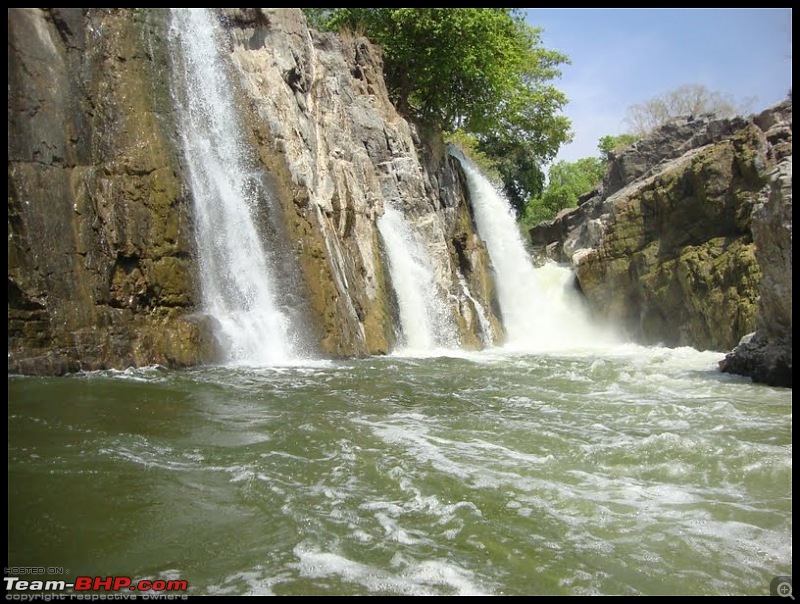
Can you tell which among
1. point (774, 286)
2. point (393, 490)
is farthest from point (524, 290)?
point (393, 490)

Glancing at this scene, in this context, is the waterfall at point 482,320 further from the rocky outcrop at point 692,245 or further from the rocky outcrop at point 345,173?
the rocky outcrop at point 692,245

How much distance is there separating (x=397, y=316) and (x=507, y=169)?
A: 19735 millimetres

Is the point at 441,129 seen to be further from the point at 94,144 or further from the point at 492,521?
the point at 492,521

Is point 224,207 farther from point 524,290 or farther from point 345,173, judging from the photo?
point 524,290

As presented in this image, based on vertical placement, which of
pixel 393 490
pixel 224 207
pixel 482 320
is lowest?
pixel 393 490

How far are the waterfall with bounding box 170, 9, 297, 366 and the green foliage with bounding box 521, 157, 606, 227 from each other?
122ft

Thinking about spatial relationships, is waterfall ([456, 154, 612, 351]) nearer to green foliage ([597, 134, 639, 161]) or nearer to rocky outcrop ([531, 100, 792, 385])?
rocky outcrop ([531, 100, 792, 385])

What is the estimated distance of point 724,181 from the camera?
19.6 metres

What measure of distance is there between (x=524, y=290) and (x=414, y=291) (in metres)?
7.72

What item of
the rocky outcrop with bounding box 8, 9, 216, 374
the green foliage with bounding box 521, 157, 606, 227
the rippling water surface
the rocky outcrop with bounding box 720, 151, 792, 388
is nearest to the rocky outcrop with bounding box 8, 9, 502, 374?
the rocky outcrop with bounding box 8, 9, 216, 374

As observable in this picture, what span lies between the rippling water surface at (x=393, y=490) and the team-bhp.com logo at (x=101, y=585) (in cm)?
9

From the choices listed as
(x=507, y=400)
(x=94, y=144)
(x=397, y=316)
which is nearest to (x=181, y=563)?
(x=507, y=400)

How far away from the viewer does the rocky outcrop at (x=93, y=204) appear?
10445mm

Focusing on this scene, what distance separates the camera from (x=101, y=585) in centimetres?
362
